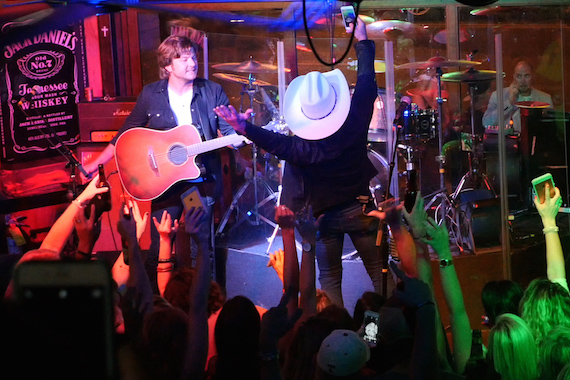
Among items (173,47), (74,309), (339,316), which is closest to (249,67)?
(173,47)

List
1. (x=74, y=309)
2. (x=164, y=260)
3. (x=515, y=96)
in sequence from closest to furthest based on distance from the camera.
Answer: (x=74, y=309) < (x=164, y=260) < (x=515, y=96)

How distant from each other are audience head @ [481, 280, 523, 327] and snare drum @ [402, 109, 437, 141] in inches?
70.5

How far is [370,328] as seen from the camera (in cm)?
342

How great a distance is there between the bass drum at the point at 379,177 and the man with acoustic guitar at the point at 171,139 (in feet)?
3.29

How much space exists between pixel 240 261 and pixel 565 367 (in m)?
2.57

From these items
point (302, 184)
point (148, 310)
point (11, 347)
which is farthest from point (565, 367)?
point (302, 184)

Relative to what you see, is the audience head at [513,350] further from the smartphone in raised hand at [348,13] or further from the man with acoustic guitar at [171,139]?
the smartphone in raised hand at [348,13]

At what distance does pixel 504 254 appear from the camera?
16.6 ft

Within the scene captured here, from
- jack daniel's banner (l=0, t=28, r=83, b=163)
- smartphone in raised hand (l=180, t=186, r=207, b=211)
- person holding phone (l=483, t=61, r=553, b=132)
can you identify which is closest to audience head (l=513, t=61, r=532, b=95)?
person holding phone (l=483, t=61, r=553, b=132)

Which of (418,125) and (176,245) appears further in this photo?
(418,125)

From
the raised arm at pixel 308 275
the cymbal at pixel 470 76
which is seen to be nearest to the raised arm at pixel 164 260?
the raised arm at pixel 308 275

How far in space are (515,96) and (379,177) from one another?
139cm

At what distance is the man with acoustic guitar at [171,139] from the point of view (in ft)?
14.3

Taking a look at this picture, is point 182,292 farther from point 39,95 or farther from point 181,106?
point 39,95
